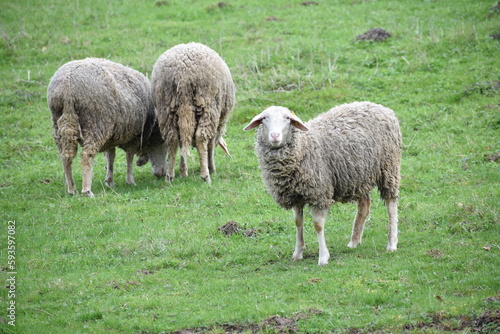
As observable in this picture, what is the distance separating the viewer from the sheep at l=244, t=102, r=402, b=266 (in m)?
8.95

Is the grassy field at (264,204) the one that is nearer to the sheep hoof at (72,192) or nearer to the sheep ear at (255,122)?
the sheep hoof at (72,192)

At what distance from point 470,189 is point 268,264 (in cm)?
451

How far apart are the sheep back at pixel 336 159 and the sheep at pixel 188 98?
3932 millimetres

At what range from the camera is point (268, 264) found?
9.20 meters

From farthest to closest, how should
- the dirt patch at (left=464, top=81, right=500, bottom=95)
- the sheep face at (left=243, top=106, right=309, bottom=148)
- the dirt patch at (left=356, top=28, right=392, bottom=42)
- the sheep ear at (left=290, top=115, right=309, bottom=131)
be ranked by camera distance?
the dirt patch at (left=356, top=28, right=392, bottom=42) < the dirt patch at (left=464, top=81, right=500, bottom=95) < the sheep ear at (left=290, top=115, right=309, bottom=131) < the sheep face at (left=243, top=106, right=309, bottom=148)

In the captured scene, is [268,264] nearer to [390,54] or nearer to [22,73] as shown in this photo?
[390,54]

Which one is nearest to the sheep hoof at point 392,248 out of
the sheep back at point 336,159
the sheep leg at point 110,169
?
the sheep back at point 336,159

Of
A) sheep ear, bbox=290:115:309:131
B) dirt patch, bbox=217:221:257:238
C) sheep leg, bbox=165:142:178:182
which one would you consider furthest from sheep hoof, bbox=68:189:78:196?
sheep ear, bbox=290:115:309:131

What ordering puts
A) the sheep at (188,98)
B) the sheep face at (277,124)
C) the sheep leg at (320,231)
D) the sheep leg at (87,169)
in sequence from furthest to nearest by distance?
1. the sheep at (188,98)
2. the sheep leg at (87,169)
3. the sheep leg at (320,231)
4. the sheep face at (277,124)

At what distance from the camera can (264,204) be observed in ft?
38.8

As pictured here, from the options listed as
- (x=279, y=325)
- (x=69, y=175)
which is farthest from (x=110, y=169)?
(x=279, y=325)

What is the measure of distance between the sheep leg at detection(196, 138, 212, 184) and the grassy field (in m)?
0.42

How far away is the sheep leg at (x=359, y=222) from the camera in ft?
32.1

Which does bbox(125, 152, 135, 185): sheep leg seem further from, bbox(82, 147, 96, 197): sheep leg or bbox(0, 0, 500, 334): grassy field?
bbox(82, 147, 96, 197): sheep leg
